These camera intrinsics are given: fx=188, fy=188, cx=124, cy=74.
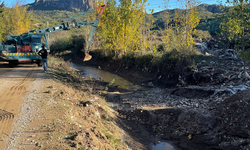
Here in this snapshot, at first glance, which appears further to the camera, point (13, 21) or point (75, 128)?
point (13, 21)

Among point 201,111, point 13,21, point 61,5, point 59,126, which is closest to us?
point 59,126

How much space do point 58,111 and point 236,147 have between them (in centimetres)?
584

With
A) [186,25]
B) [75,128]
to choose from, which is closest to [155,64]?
[186,25]

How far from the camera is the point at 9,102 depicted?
723 cm

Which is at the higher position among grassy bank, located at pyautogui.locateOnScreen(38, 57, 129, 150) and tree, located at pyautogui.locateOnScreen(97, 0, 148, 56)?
tree, located at pyautogui.locateOnScreen(97, 0, 148, 56)

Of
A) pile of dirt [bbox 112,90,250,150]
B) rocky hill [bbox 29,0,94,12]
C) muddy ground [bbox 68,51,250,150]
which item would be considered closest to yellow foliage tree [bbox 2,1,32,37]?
muddy ground [bbox 68,51,250,150]

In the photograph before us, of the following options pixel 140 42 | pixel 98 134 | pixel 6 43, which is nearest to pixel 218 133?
pixel 98 134

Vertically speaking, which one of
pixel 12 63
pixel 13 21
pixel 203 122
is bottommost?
pixel 203 122

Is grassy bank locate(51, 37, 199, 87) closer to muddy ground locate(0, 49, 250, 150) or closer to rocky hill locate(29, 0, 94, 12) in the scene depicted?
muddy ground locate(0, 49, 250, 150)

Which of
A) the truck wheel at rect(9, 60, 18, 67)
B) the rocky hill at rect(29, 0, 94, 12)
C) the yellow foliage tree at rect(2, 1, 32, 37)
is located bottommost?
the truck wheel at rect(9, 60, 18, 67)

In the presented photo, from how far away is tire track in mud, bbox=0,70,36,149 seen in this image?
5.11 m

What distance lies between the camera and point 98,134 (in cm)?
539

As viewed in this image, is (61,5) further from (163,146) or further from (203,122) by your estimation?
(163,146)

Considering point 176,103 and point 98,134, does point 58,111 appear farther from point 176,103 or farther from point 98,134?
point 176,103
